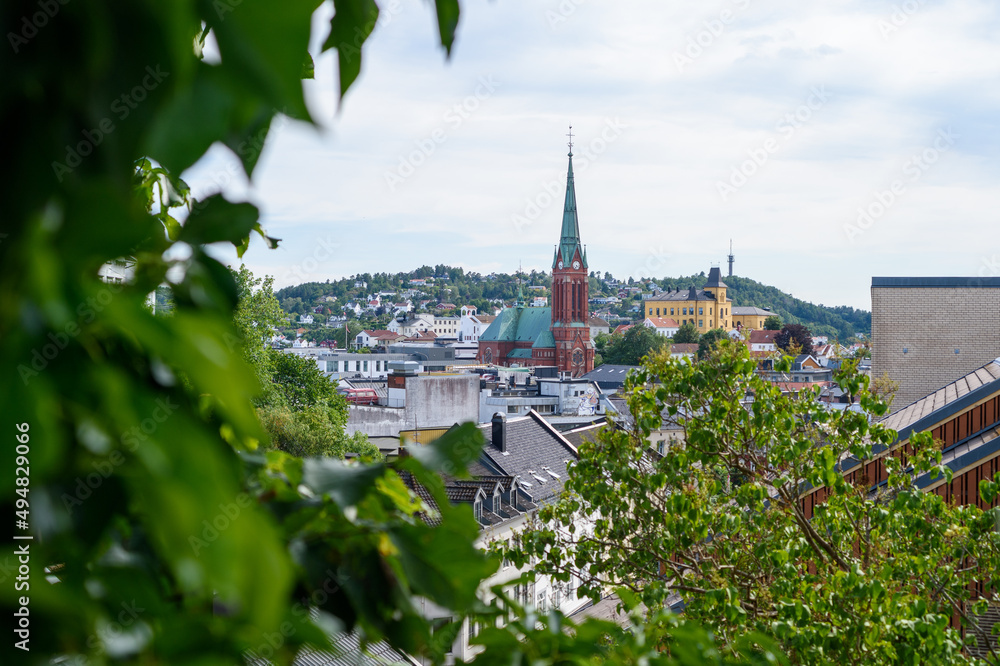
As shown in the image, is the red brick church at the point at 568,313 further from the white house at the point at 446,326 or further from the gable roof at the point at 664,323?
the white house at the point at 446,326

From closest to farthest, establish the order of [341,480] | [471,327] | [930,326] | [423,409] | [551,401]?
[341,480]
[930,326]
[423,409]
[551,401]
[471,327]

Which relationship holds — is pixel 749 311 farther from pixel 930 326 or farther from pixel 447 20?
pixel 447 20

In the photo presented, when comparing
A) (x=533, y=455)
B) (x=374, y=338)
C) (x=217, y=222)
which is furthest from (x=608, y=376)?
(x=217, y=222)

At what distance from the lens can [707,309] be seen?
14900 cm

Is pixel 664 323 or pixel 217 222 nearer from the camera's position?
pixel 217 222

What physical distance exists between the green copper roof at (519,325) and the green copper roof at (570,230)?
10.6m

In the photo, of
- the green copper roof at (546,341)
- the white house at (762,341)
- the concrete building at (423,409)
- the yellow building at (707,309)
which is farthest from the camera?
the yellow building at (707,309)

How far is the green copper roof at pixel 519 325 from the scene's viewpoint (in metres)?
117

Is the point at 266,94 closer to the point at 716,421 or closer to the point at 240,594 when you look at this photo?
the point at 240,594

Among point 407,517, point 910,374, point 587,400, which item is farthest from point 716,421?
point 587,400

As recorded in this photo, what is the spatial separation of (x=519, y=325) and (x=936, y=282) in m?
85.6

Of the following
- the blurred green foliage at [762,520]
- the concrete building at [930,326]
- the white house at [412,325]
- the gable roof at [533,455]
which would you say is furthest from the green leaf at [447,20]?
the white house at [412,325]

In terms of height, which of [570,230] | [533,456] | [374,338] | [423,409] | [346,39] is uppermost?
[570,230]

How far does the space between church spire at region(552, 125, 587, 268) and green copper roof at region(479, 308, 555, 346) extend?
10582mm
